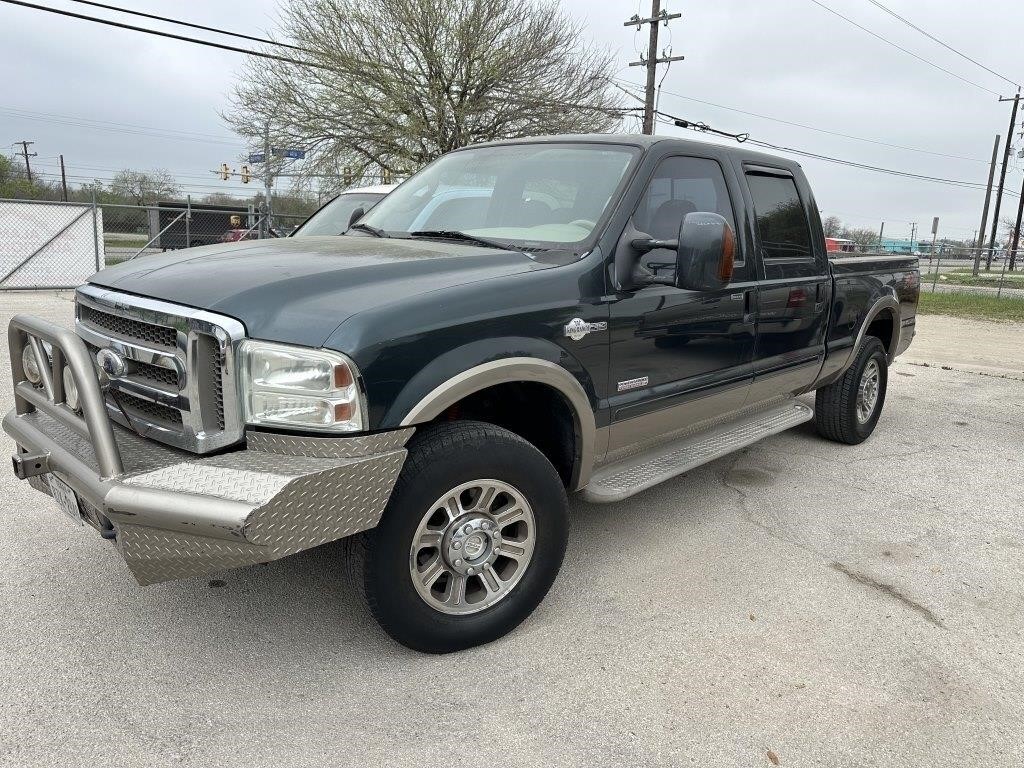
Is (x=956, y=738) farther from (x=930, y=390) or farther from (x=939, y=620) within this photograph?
(x=930, y=390)

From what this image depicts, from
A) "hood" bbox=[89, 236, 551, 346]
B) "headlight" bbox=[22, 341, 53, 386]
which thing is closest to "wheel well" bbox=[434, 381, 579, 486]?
"hood" bbox=[89, 236, 551, 346]

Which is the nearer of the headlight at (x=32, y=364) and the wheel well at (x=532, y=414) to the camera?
the headlight at (x=32, y=364)

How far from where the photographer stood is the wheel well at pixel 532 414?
3125 millimetres

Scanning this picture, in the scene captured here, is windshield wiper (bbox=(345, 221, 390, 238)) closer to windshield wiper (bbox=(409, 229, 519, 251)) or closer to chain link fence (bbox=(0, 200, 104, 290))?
windshield wiper (bbox=(409, 229, 519, 251))

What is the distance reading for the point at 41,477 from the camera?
2805mm

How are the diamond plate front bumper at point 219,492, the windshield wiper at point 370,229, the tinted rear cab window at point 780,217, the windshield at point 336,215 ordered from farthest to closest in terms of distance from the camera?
1. the windshield at point 336,215
2. the tinted rear cab window at point 780,217
3. the windshield wiper at point 370,229
4. the diamond plate front bumper at point 219,492

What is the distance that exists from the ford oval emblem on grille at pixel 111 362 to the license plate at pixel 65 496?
0.41 meters

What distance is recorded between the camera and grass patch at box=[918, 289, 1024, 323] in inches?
645

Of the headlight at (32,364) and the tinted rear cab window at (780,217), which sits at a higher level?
the tinted rear cab window at (780,217)

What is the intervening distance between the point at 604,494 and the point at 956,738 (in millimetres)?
1492

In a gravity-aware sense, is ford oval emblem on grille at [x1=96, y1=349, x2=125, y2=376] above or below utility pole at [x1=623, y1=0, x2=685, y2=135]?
below

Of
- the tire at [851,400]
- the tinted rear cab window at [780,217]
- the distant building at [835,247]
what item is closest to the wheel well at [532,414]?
the tinted rear cab window at [780,217]

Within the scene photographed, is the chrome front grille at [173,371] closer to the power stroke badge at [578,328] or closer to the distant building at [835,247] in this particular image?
the power stroke badge at [578,328]

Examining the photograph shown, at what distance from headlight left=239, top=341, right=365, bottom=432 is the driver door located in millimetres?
1278
